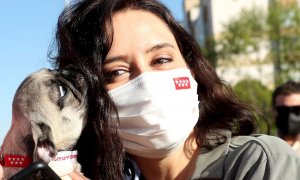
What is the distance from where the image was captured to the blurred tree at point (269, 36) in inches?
1264

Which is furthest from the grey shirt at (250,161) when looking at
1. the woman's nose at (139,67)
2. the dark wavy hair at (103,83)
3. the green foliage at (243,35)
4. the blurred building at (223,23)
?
the green foliage at (243,35)

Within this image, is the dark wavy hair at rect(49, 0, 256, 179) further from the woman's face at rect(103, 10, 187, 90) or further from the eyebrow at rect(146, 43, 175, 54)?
the eyebrow at rect(146, 43, 175, 54)

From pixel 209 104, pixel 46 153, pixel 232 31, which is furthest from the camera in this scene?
pixel 232 31

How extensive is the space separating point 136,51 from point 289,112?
354cm

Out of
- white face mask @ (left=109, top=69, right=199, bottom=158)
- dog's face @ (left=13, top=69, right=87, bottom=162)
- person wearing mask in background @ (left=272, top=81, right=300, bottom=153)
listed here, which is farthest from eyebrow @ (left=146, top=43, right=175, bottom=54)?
person wearing mask in background @ (left=272, top=81, right=300, bottom=153)

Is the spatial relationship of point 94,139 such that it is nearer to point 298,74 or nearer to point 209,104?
point 209,104

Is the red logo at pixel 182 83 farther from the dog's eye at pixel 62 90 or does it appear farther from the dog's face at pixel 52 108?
the dog's eye at pixel 62 90

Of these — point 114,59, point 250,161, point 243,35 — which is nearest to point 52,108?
point 114,59

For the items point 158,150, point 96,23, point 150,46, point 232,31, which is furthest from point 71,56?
point 232,31

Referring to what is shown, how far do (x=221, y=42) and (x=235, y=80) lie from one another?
2.34 metres

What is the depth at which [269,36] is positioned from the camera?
3259cm

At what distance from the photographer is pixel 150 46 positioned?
10.0 ft

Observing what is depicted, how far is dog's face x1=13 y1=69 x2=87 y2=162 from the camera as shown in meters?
2.76

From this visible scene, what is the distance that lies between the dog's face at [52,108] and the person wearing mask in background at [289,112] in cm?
361
